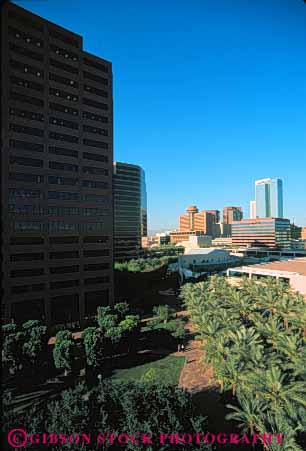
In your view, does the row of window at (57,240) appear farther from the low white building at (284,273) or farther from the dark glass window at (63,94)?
the low white building at (284,273)

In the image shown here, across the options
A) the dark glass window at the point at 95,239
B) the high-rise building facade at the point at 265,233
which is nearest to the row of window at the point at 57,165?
the dark glass window at the point at 95,239

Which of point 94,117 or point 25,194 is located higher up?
point 94,117

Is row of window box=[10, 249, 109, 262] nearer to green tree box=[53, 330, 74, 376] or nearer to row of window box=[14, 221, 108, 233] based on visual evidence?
row of window box=[14, 221, 108, 233]

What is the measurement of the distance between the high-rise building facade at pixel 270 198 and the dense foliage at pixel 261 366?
17452 centimetres

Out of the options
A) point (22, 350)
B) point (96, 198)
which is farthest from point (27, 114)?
point (22, 350)

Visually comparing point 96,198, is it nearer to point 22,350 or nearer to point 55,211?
point 55,211

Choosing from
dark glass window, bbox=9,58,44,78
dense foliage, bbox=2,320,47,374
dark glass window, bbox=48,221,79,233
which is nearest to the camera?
dense foliage, bbox=2,320,47,374

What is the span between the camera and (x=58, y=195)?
27922 mm

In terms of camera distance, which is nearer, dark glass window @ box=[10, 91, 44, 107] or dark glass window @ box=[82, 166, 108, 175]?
dark glass window @ box=[10, 91, 44, 107]

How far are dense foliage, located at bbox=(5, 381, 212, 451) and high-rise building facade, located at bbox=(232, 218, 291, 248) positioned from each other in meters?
83.8

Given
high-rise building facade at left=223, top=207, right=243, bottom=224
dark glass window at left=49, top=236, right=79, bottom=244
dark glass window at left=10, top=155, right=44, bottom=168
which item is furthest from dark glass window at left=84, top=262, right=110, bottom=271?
high-rise building facade at left=223, top=207, right=243, bottom=224

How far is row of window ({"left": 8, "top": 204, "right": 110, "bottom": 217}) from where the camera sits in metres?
25.6

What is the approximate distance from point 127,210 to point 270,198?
14699cm

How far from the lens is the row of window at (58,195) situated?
25531 millimetres
